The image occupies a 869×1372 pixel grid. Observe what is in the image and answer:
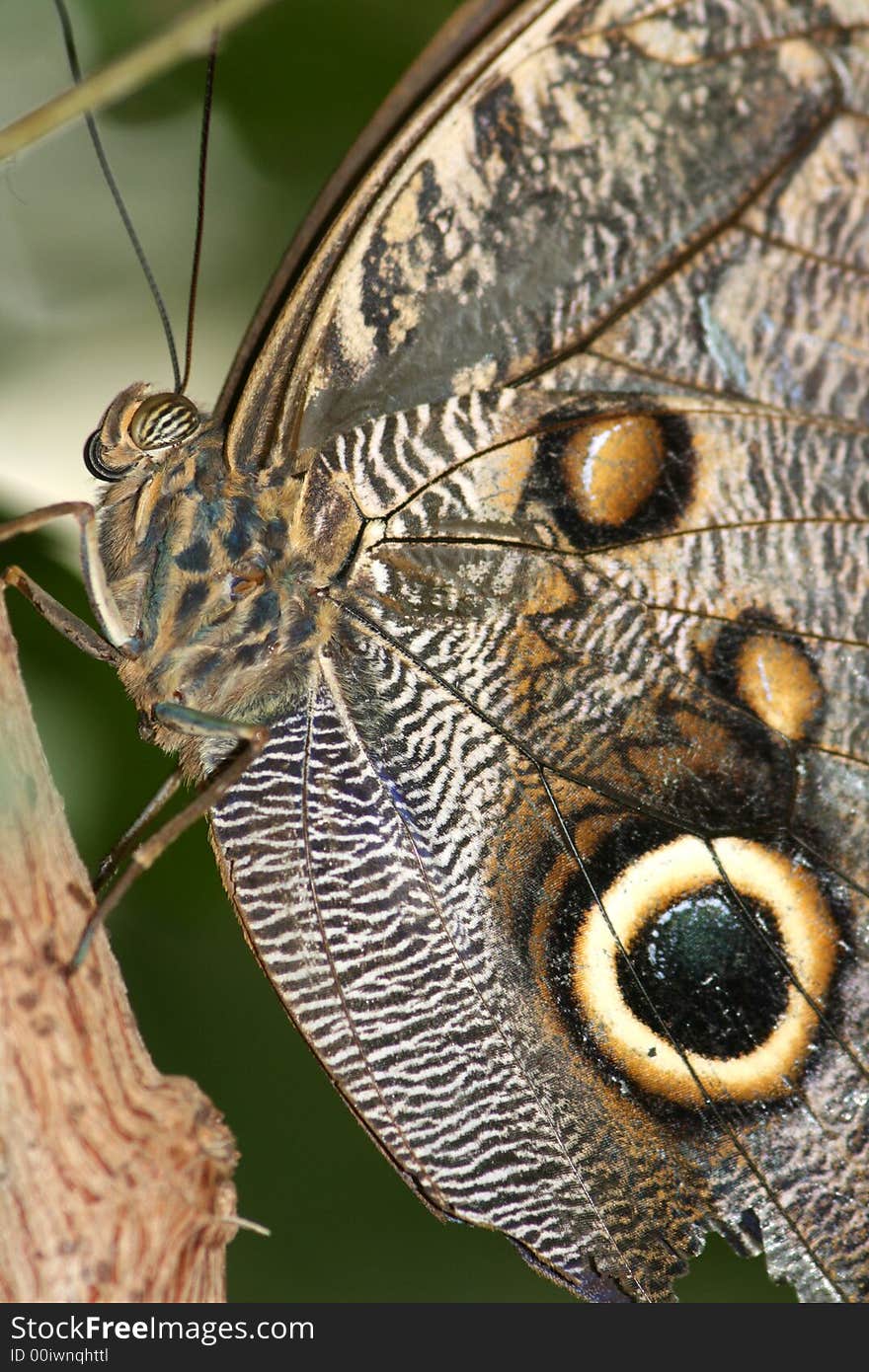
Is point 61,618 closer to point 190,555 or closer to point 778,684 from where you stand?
point 190,555

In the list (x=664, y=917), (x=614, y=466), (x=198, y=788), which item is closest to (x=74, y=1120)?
(x=198, y=788)

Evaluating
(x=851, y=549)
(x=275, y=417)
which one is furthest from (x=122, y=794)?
(x=851, y=549)

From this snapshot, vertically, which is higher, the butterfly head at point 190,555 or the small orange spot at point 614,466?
the small orange spot at point 614,466

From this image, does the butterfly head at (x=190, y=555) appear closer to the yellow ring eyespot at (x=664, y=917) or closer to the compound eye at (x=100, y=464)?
the compound eye at (x=100, y=464)

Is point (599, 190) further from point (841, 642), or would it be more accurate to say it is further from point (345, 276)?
point (841, 642)

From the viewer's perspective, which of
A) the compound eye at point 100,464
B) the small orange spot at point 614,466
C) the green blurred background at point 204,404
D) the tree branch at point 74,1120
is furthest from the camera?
the green blurred background at point 204,404

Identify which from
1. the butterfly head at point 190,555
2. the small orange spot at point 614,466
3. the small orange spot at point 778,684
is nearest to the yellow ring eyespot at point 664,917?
the small orange spot at point 778,684

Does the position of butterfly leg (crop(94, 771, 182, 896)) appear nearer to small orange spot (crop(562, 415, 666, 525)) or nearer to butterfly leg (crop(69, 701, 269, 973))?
butterfly leg (crop(69, 701, 269, 973))

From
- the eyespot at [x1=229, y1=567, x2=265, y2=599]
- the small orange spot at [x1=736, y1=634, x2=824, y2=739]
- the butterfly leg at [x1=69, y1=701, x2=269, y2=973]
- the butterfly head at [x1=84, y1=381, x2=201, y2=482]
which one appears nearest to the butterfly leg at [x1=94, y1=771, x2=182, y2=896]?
the butterfly leg at [x1=69, y1=701, x2=269, y2=973]

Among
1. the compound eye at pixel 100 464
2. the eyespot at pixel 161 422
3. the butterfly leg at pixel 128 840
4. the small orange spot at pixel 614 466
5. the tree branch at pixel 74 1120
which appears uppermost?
the small orange spot at pixel 614 466
